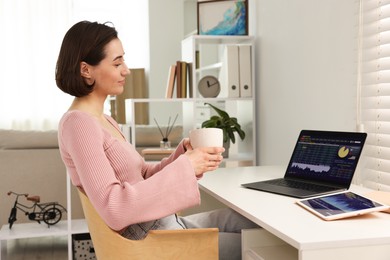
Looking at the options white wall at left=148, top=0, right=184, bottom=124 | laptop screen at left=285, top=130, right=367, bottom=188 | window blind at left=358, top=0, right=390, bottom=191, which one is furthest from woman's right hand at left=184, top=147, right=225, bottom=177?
white wall at left=148, top=0, right=184, bottom=124

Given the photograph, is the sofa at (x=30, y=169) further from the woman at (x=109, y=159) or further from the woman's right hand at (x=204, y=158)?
the woman's right hand at (x=204, y=158)

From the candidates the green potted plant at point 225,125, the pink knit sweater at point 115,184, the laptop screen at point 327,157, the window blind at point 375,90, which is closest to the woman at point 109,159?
the pink knit sweater at point 115,184

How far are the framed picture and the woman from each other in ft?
6.03

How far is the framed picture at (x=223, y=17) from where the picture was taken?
11.8ft

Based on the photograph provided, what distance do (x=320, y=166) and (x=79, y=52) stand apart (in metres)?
0.93

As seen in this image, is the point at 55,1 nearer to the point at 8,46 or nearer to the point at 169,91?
the point at 8,46

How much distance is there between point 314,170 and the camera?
2.11 meters

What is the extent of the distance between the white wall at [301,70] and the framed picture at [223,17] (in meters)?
0.10

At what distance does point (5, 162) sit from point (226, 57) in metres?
1.63

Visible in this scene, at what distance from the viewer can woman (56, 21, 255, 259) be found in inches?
60.6

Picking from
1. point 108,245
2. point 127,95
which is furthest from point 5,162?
point 127,95

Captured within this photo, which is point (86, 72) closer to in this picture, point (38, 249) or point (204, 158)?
point (204, 158)

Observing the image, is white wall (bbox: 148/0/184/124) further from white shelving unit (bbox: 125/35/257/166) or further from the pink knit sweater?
the pink knit sweater

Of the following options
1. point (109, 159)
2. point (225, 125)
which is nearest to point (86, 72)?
point (109, 159)
